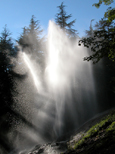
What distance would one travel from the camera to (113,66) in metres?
15.1

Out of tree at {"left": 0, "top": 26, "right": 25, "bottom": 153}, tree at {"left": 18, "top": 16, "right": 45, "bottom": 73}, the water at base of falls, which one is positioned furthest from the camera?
tree at {"left": 18, "top": 16, "right": 45, "bottom": 73}

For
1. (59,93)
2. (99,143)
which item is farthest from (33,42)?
(99,143)

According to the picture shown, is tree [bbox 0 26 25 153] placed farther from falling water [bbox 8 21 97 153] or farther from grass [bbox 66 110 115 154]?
grass [bbox 66 110 115 154]

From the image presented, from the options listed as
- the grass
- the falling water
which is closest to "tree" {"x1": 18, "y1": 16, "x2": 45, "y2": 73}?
the falling water

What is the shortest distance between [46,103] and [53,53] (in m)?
8.12

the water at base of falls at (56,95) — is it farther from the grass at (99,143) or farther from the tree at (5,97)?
→ the grass at (99,143)

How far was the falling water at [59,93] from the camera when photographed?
15381 millimetres

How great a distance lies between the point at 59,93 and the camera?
1752 cm

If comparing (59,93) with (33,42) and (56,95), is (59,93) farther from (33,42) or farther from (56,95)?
(33,42)

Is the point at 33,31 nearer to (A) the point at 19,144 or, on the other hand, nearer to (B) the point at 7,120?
(B) the point at 7,120

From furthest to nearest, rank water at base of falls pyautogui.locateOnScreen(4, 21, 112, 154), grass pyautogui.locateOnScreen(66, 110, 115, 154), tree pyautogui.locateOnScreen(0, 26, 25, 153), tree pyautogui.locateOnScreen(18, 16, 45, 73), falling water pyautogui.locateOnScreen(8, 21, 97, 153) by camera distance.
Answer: tree pyautogui.locateOnScreen(18, 16, 45, 73), falling water pyautogui.locateOnScreen(8, 21, 97, 153), water at base of falls pyautogui.locateOnScreen(4, 21, 112, 154), tree pyautogui.locateOnScreen(0, 26, 25, 153), grass pyautogui.locateOnScreen(66, 110, 115, 154)

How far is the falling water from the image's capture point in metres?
15.4

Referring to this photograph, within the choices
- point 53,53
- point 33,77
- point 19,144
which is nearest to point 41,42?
point 53,53

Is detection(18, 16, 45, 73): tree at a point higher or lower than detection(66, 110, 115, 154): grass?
higher
